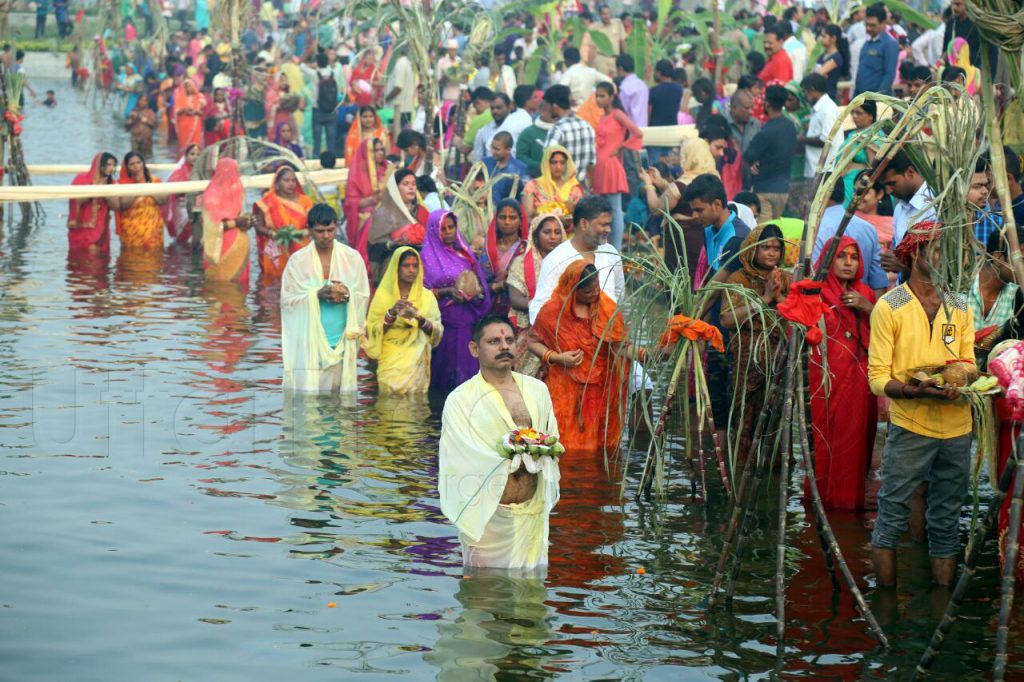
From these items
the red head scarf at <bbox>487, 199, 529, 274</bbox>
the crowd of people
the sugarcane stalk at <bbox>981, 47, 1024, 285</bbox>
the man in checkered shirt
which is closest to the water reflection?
the crowd of people

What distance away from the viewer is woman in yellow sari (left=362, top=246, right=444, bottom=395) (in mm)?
11414

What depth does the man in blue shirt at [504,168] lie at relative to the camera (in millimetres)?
14000

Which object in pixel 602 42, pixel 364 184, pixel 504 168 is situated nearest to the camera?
pixel 504 168

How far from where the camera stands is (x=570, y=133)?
15000 millimetres

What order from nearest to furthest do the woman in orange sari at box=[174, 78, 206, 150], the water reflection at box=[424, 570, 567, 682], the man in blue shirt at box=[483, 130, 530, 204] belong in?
the water reflection at box=[424, 570, 567, 682] < the man in blue shirt at box=[483, 130, 530, 204] < the woman in orange sari at box=[174, 78, 206, 150]

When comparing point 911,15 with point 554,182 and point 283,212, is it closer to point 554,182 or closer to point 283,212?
point 554,182

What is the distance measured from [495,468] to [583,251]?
3.11 metres

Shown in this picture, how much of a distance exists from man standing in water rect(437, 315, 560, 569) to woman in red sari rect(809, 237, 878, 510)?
1.93 meters

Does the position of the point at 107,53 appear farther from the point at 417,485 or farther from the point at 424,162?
A: the point at 417,485

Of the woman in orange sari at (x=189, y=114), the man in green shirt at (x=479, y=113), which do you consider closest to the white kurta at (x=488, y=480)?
the man in green shirt at (x=479, y=113)

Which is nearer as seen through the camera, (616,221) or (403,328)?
(403,328)

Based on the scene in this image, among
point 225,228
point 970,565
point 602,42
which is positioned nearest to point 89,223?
point 225,228

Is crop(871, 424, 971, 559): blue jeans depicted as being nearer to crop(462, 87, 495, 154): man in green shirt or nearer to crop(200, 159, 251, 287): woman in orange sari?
crop(200, 159, 251, 287): woman in orange sari

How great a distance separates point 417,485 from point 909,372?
330 cm
